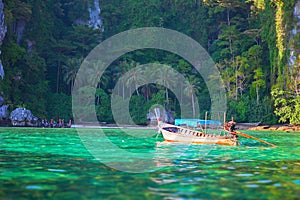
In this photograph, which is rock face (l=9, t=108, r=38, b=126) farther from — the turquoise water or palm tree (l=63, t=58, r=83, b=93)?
the turquoise water

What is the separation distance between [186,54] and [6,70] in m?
32.9

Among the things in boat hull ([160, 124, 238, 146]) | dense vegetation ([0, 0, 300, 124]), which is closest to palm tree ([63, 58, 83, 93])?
dense vegetation ([0, 0, 300, 124])

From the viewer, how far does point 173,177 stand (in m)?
12.7

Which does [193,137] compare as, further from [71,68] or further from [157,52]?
[157,52]

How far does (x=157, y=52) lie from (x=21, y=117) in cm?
3139

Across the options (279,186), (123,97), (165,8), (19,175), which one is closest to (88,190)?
(19,175)

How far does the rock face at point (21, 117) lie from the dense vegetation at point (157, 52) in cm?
308

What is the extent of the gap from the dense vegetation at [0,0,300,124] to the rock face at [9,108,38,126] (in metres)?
3.08

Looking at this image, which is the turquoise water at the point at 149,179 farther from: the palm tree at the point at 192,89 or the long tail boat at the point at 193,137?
the palm tree at the point at 192,89

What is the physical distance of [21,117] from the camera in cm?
5369

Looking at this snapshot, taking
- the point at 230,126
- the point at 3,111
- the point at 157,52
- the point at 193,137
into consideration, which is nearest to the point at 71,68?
the point at 157,52

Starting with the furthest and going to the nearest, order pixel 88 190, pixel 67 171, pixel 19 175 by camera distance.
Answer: pixel 67 171 < pixel 19 175 < pixel 88 190

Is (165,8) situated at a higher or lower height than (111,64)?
higher

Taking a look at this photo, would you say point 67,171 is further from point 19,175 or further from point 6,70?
point 6,70
